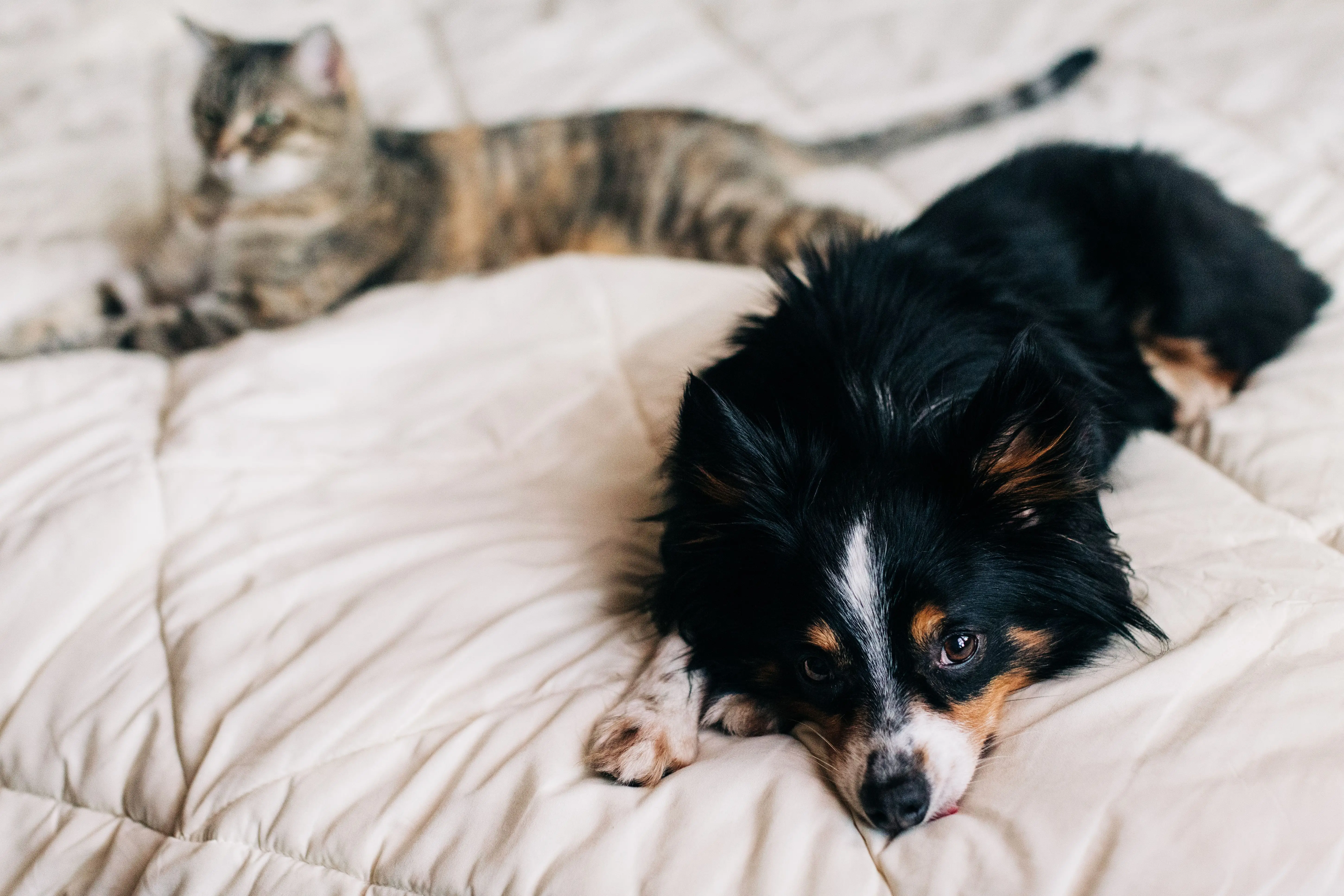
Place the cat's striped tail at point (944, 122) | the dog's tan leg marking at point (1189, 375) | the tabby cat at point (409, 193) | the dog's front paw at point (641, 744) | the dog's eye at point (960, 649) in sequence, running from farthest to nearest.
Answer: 1. the cat's striped tail at point (944, 122)
2. the tabby cat at point (409, 193)
3. the dog's tan leg marking at point (1189, 375)
4. the dog's eye at point (960, 649)
5. the dog's front paw at point (641, 744)

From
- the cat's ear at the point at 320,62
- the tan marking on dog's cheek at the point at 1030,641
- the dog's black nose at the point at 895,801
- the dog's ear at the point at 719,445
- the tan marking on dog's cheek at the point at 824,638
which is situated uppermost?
the cat's ear at the point at 320,62

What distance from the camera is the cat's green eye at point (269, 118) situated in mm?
3031

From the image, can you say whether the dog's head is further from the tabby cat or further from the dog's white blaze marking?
the tabby cat

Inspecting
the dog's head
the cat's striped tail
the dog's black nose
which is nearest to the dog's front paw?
the dog's head

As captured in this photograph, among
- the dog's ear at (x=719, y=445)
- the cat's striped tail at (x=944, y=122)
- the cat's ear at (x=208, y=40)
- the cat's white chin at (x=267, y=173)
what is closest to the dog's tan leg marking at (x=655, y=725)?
the dog's ear at (x=719, y=445)

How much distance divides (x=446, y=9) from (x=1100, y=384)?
135 inches

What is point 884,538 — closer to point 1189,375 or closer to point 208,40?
point 1189,375

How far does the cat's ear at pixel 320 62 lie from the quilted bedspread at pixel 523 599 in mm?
730

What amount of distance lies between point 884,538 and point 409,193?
8.17 feet

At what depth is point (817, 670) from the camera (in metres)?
1.52

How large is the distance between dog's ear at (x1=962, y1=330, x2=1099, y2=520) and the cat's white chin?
2.52m

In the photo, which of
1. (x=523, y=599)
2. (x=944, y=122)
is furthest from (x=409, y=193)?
(x=523, y=599)

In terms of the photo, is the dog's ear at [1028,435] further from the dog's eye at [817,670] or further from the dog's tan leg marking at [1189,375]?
the dog's tan leg marking at [1189,375]

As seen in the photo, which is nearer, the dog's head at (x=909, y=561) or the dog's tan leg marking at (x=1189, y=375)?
the dog's head at (x=909, y=561)
